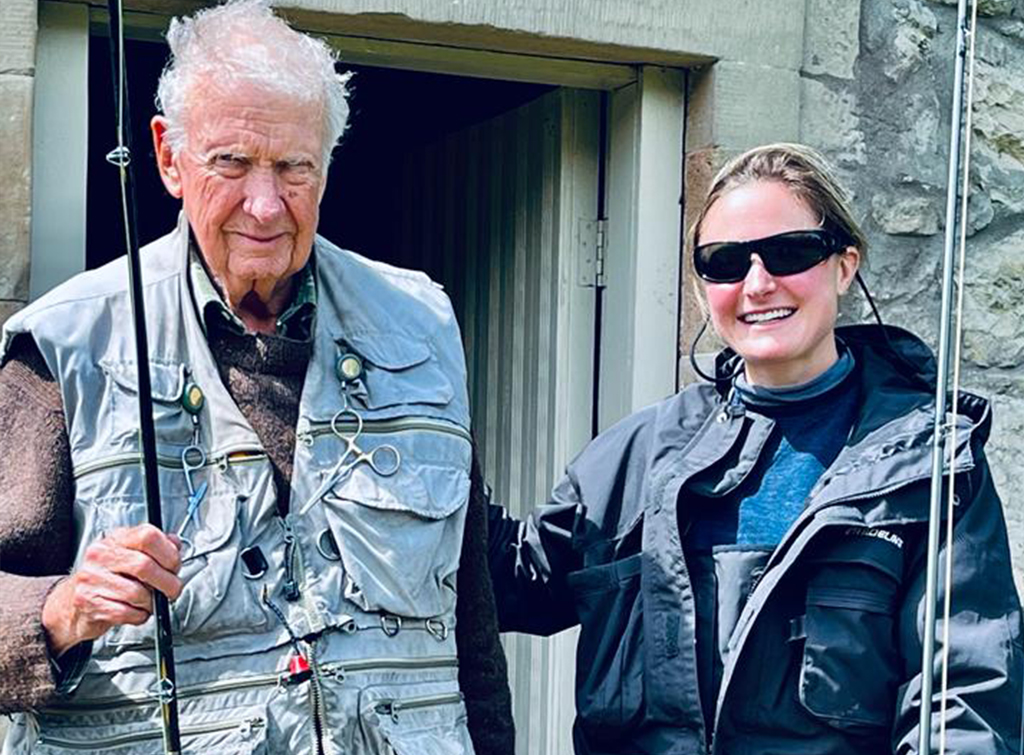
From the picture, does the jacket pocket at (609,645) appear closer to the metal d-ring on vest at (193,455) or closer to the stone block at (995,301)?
the metal d-ring on vest at (193,455)

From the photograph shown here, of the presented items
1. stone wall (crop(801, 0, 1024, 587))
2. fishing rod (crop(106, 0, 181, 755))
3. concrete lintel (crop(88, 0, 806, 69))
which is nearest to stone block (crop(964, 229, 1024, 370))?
stone wall (crop(801, 0, 1024, 587))

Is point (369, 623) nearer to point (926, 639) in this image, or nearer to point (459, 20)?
point (926, 639)

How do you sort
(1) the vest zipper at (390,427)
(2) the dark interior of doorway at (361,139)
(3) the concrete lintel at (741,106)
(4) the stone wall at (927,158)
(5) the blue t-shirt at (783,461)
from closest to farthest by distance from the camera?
(1) the vest zipper at (390,427) < (5) the blue t-shirt at (783,461) < (3) the concrete lintel at (741,106) < (4) the stone wall at (927,158) < (2) the dark interior of doorway at (361,139)

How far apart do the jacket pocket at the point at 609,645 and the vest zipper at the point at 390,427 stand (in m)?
0.28

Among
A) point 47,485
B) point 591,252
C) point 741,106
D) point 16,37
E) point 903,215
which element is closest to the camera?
point 47,485

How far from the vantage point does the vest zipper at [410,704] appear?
2.37m

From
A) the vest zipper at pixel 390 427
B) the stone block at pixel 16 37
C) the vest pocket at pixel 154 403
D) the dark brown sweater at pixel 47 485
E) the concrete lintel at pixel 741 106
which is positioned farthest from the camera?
the concrete lintel at pixel 741 106

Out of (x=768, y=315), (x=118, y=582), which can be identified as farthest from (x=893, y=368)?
(x=118, y=582)

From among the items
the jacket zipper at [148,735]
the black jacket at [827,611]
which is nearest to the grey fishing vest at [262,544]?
the jacket zipper at [148,735]

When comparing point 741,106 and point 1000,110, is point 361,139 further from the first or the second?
point 1000,110

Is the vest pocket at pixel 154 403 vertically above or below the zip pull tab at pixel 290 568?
above

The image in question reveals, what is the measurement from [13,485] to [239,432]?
11.2 inches

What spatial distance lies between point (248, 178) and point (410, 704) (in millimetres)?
702

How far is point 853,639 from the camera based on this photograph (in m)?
2.40
